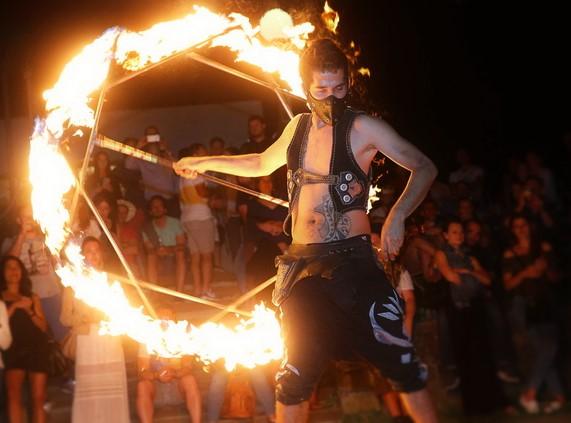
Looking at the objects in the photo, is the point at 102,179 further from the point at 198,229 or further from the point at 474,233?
Result: the point at 474,233

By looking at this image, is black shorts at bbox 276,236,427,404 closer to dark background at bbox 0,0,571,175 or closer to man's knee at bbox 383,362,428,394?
man's knee at bbox 383,362,428,394

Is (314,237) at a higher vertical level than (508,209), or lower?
lower

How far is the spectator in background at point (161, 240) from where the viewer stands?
394 inches

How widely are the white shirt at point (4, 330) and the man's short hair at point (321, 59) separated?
166 inches

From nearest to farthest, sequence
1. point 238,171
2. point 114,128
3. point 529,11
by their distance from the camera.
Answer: point 238,171, point 114,128, point 529,11

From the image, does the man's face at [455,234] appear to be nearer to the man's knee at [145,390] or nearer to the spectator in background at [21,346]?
the man's knee at [145,390]

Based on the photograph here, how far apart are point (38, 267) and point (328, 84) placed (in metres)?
4.95

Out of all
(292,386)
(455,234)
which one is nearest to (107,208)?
(455,234)

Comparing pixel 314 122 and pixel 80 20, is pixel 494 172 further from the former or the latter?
pixel 314 122

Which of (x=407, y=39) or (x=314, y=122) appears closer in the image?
(x=314, y=122)

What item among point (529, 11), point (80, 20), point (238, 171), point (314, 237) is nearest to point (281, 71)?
point (238, 171)

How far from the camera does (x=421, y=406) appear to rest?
503cm

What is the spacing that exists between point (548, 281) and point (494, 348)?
692 mm

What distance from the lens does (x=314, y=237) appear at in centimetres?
524
